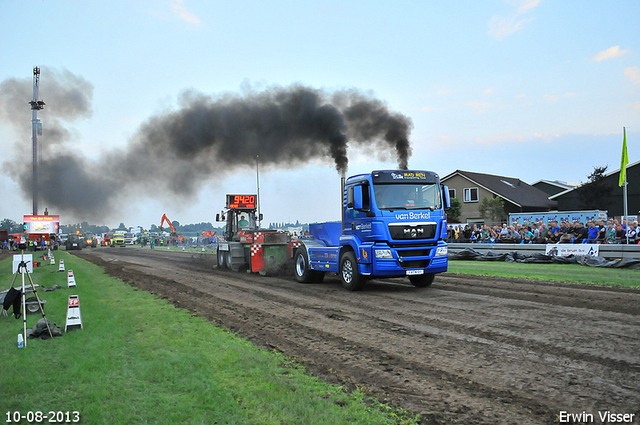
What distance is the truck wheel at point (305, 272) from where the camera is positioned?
14202 millimetres

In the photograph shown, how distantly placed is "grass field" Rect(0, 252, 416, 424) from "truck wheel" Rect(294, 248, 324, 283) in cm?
661

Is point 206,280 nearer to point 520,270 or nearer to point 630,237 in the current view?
point 520,270

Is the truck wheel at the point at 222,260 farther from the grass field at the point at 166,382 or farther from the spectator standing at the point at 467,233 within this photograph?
the grass field at the point at 166,382

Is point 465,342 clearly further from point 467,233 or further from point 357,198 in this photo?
point 467,233

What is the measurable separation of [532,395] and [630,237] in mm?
15483

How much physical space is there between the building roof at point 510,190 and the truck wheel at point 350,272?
30597 mm

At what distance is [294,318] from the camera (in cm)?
843

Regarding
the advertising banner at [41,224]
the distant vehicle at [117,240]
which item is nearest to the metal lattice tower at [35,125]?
the advertising banner at [41,224]

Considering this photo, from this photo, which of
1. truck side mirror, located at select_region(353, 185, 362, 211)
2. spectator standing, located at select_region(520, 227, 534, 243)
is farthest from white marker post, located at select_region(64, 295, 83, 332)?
spectator standing, located at select_region(520, 227, 534, 243)

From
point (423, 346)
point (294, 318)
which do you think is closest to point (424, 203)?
point (294, 318)

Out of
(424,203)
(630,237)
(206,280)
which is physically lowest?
(206,280)

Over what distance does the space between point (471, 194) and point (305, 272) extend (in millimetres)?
31033

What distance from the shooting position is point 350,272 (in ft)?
Answer: 39.9

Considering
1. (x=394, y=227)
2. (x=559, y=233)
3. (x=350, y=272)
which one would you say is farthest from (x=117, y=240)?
(x=394, y=227)
